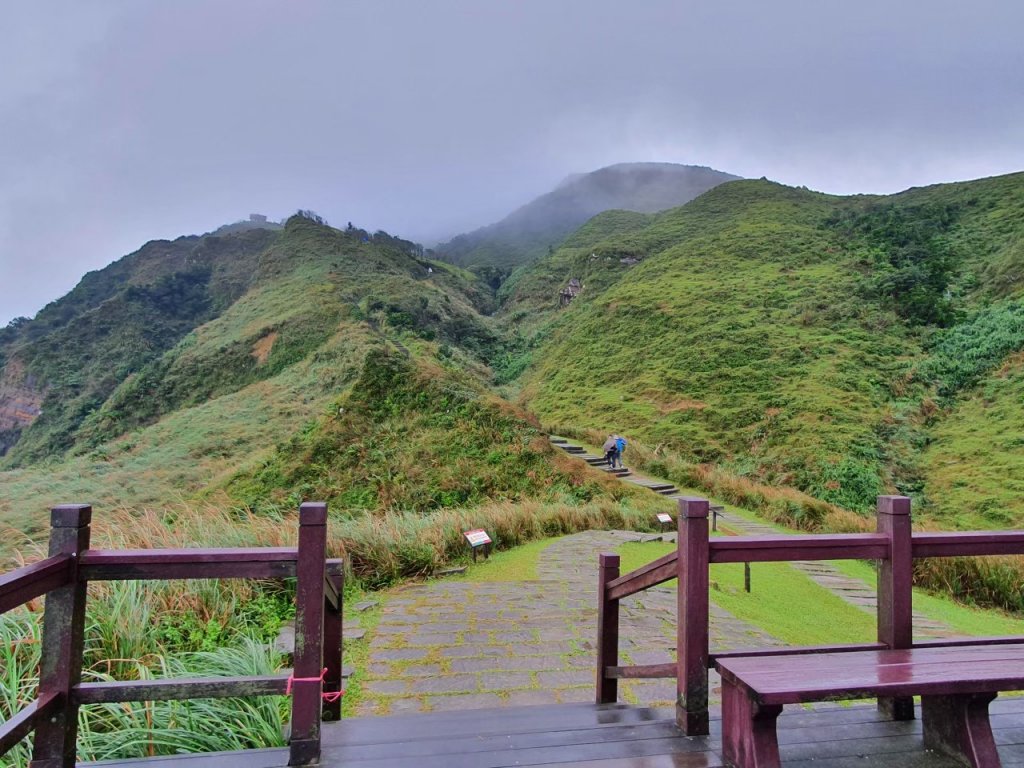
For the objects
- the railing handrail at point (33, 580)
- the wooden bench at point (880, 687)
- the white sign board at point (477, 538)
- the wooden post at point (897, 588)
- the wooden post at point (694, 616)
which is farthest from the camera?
the white sign board at point (477, 538)

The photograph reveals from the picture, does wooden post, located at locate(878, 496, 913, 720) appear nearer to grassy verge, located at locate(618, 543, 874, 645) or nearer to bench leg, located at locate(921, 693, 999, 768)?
bench leg, located at locate(921, 693, 999, 768)


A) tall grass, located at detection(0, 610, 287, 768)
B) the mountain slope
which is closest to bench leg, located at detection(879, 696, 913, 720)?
tall grass, located at detection(0, 610, 287, 768)

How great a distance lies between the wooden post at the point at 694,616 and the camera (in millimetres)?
2449

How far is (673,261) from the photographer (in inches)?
1918

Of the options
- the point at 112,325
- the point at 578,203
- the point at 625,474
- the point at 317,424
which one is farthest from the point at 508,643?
the point at 578,203

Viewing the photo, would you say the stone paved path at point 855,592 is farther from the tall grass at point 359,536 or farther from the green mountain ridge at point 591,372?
the green mountain ridge at point 591,372

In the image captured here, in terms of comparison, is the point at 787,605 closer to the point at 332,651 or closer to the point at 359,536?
the point at 359,536

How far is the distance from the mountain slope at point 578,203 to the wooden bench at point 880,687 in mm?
104283

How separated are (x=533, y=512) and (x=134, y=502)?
47.3 feet

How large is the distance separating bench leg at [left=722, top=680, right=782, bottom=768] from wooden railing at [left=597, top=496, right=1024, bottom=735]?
21 centimetres

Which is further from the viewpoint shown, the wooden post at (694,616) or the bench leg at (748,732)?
the wooden post at (694,616)

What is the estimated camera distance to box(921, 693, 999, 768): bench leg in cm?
222

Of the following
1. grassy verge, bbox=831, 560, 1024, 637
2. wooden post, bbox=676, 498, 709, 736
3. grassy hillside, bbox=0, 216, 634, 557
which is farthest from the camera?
grassy hillside, bbox=0, 216, 634, 557

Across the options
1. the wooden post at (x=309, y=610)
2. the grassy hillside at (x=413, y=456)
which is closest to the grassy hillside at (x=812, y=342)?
the grassy hillside at (x=413, y=456)
